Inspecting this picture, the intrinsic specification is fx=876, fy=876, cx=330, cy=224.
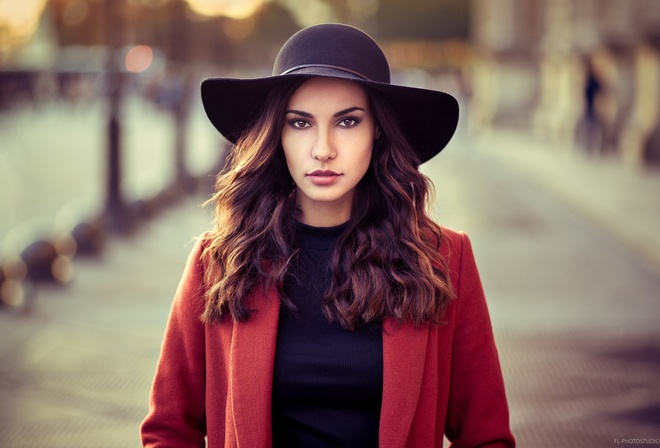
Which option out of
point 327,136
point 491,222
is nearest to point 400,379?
point 327,136

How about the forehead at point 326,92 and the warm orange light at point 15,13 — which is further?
the warm orange light at point 15,13

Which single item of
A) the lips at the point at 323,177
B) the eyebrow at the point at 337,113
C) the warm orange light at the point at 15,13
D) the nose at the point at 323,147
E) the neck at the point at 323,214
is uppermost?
the warm orange light at the point at 15,13

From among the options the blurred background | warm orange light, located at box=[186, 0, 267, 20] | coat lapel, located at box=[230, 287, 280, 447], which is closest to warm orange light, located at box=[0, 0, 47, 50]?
the blurred background

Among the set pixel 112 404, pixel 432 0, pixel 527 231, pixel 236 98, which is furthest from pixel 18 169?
pixel 432 0

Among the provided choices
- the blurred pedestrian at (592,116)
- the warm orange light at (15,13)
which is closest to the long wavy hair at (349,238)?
the warm orange light at (15,13)

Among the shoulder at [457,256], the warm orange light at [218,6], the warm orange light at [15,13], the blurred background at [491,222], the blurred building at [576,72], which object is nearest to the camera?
the shoulder at [457,256]

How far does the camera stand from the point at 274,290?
243 centimetres

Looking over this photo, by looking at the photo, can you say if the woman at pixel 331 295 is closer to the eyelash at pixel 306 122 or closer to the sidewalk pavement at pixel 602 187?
the eyelash at pixel 306 122

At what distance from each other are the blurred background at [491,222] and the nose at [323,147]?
83 cm

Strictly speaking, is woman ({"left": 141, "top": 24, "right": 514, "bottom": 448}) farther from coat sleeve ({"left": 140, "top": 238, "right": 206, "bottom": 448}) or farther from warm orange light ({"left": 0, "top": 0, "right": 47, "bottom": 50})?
warm orange light ({"left": 0, "top": 0, "right": 47, "bottom": 50})

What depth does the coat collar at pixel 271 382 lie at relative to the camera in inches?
90.8

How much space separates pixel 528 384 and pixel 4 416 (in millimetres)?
3358

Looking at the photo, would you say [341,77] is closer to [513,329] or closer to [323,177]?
[323,177]

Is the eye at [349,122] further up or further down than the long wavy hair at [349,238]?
further up
